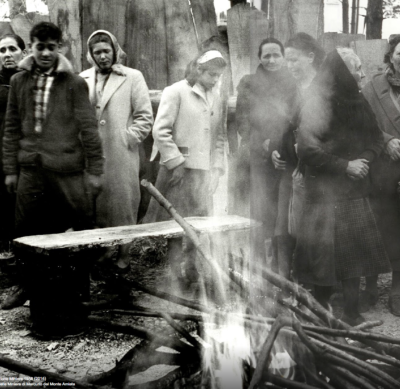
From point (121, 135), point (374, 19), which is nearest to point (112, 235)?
point (121, 135)

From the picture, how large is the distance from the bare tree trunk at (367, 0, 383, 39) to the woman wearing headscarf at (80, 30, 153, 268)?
312 cm

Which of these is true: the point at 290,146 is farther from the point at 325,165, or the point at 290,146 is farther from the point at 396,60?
the point at 396,60

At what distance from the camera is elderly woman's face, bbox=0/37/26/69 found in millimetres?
4840

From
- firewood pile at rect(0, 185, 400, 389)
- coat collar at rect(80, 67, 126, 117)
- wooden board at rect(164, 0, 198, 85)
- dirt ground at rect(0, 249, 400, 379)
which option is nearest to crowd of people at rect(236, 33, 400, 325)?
dirt ground at rect(0, 249, 400, 379)

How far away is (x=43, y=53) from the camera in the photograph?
4.19 metres

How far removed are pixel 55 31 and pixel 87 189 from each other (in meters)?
1.13

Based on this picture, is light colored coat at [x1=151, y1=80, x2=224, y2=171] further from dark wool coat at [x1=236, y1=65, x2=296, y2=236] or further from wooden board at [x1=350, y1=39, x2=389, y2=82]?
wooden board at [x1=350, y1=39, x2=389, y2=82]

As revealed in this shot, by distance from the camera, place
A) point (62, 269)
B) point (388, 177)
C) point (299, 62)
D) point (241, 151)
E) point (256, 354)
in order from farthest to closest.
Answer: point (241, 151) < point (299, 62) < point (388, 177) < point (62, 269) < point (256, 354)

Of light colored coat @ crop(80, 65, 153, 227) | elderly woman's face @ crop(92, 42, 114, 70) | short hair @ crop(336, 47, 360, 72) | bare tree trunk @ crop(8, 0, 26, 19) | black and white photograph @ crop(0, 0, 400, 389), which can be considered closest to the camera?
black and white photograph @ crop(0, 0, 400, 389)

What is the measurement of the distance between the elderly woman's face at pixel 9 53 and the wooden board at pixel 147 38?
962 mm

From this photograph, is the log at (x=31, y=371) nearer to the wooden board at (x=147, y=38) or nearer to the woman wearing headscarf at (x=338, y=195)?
the woman wearing headscarf at (x=338, y=195)

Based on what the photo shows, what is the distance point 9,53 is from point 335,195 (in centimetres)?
283

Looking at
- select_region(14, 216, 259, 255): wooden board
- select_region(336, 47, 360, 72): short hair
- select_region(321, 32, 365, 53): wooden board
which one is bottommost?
select_region(14, 216, 259, 255): wooden board

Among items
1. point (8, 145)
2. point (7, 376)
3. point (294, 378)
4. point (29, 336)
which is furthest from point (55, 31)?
point (294, 378)
